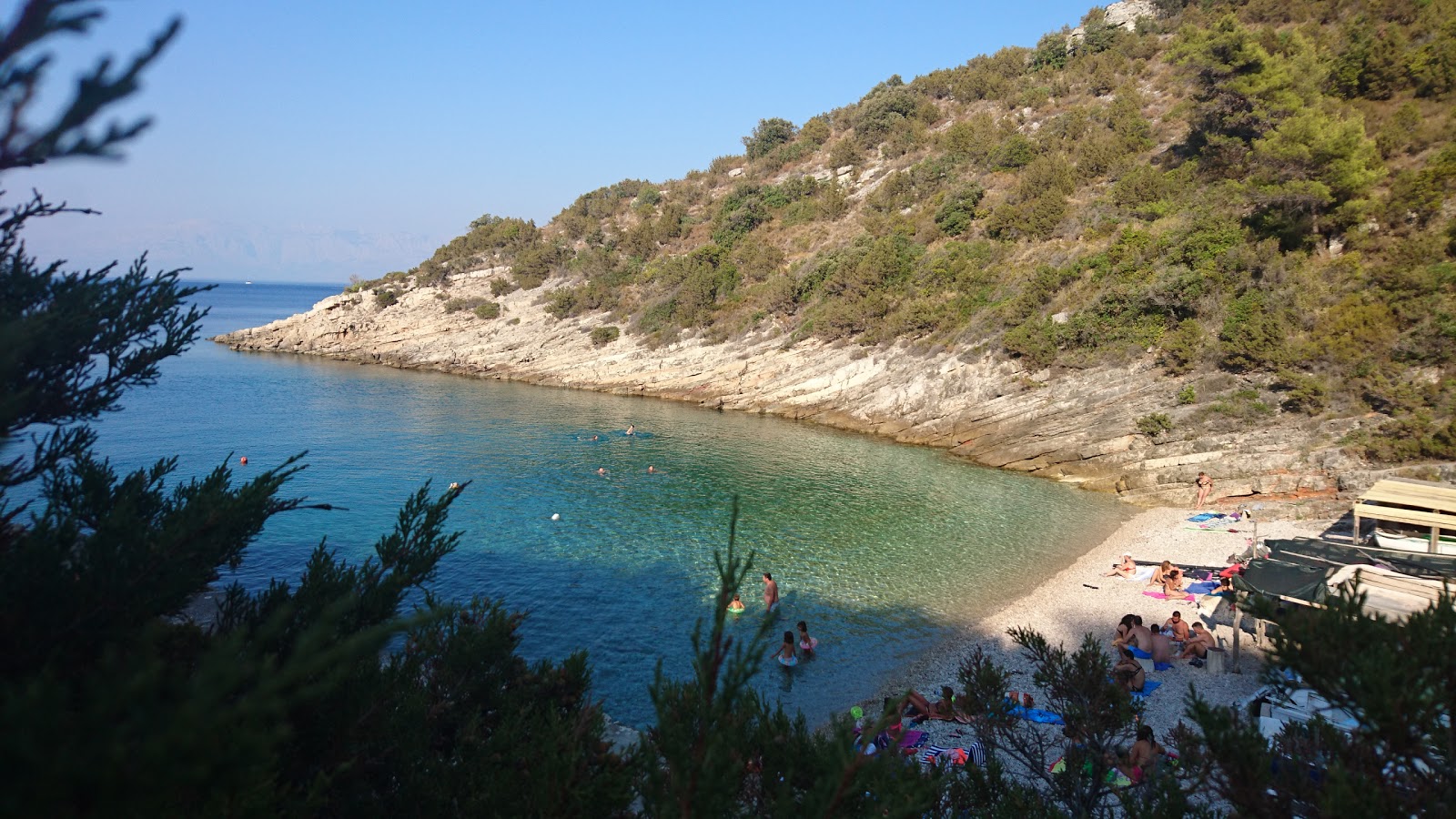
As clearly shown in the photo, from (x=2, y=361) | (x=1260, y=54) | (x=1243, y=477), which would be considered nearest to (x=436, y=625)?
(x=2, y=361)

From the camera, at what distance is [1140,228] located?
112 feet

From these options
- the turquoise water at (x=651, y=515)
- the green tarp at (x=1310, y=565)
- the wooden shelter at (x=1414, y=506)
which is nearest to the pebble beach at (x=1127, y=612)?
the turquoise water at (x=651, y=515)

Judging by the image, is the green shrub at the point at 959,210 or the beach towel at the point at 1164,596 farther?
the green shrub at the point at 959,210

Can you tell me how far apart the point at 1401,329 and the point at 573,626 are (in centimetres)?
2579

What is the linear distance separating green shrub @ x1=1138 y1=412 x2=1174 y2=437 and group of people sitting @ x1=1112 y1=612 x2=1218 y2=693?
1379 centimetres

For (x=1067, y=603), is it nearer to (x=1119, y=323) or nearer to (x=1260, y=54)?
(x=1119, y=323)

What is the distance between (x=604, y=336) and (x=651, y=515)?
29.5 metres

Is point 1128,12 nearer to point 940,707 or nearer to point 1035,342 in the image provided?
point 1035,342

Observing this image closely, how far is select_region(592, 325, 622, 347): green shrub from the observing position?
51.0 metres

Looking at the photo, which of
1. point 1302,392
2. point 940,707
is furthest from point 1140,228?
point 940,707

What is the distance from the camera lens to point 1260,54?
32.5 meters

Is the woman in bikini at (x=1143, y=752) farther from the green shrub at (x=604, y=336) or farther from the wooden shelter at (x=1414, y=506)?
the green shrub at (x=604, y=336)

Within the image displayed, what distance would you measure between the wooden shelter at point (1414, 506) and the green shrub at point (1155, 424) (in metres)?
9.88

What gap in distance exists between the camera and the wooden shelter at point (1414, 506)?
1502cm
